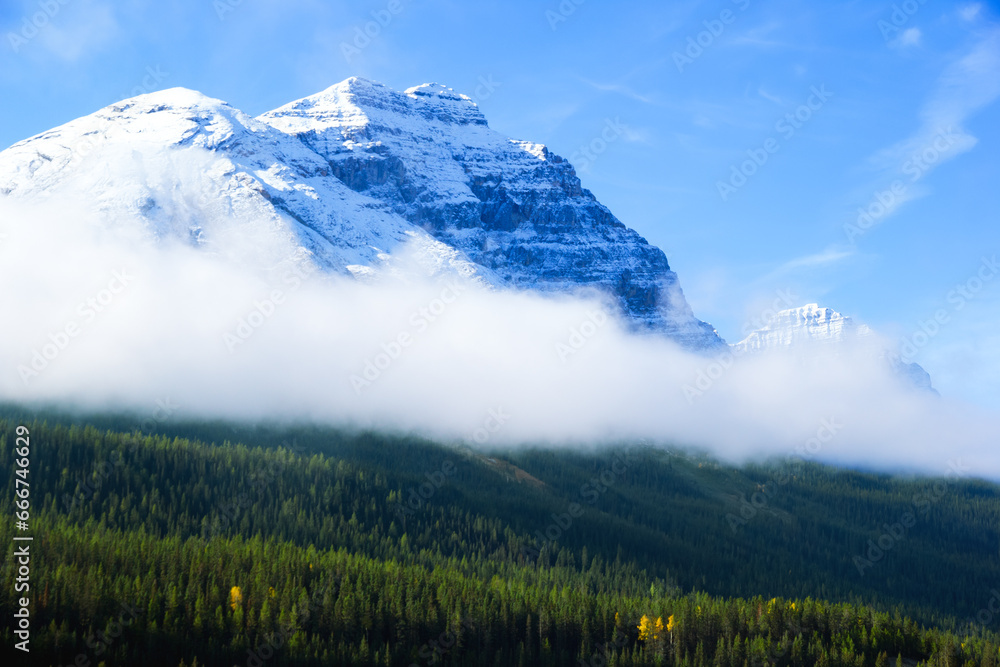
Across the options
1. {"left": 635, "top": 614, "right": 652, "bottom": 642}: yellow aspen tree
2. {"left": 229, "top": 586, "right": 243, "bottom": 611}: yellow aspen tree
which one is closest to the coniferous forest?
{"left": 229, "top": 586, "right": 243, "bottom": 611}: yellow aspen tree

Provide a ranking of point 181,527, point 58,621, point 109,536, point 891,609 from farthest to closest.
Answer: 1. point 891,609
2. point 181,527
3. point 109,536
4. point 58,621

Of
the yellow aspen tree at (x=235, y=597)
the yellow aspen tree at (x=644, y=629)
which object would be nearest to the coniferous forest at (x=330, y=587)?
the yellow aspen tree at (x=235, y=597)

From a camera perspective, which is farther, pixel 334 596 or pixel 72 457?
pixel 72 457

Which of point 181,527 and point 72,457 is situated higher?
point 72,457

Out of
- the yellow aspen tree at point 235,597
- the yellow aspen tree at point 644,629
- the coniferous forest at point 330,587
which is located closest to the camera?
the coniferous forest at point 330,587

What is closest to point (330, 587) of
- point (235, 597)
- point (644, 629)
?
point (235, 597)

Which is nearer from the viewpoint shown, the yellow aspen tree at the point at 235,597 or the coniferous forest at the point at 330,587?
the coniferous forest at the point at 330,587

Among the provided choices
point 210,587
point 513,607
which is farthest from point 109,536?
point 513,607

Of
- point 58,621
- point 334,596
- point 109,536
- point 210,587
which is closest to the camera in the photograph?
point 58,621

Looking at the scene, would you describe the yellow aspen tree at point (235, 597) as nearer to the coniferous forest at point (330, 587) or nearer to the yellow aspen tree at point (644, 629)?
the coniferous forest at point (330, 587)

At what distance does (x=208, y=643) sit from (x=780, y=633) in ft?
290

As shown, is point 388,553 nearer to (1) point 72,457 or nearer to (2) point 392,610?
(2) point 392,610

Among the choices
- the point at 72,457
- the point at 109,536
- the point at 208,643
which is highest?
the point at 72,457

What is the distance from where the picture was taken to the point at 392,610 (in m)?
123
